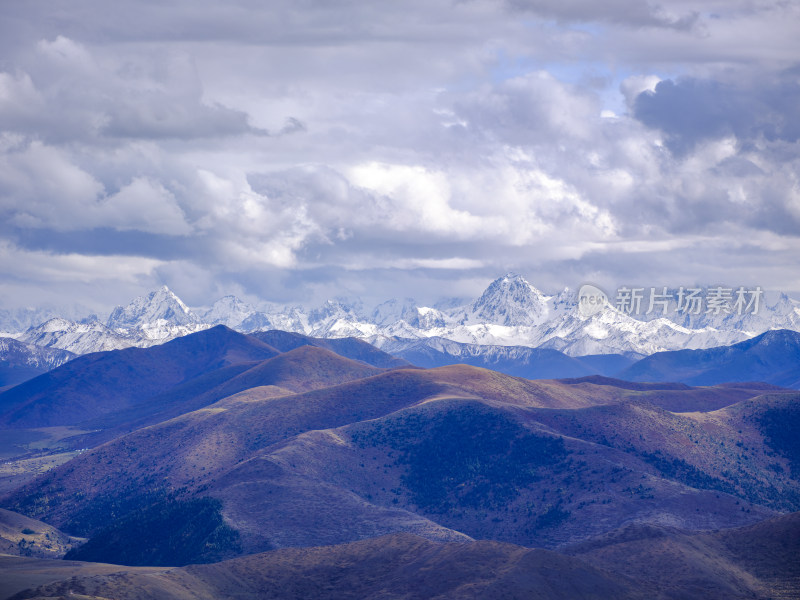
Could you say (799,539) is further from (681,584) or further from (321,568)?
(321,568)

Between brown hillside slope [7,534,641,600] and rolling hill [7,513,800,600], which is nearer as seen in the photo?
brown hillside slope [7,534,641,600]

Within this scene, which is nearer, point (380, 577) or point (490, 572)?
point (490, 572)

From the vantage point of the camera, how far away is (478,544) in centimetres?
15838

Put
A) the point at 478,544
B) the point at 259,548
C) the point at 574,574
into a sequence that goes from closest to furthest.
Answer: the point at 574,574, the point at 478,544, the point at 259,548

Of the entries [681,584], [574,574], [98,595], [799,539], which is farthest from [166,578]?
[799,539]

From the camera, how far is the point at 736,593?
15100 centimetres

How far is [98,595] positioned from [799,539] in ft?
350

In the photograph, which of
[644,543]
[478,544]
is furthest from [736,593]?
[478,544]

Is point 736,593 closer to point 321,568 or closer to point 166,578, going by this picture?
point 321,568

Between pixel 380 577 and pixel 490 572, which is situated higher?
pixel 490 572

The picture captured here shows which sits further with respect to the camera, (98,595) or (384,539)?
(384,539)

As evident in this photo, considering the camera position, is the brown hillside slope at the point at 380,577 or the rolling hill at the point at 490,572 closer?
the brown hillside slope at the point at 380,577

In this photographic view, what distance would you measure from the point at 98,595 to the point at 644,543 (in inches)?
3365

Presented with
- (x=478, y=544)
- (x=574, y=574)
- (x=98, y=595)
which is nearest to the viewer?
(x=98, y=595)
